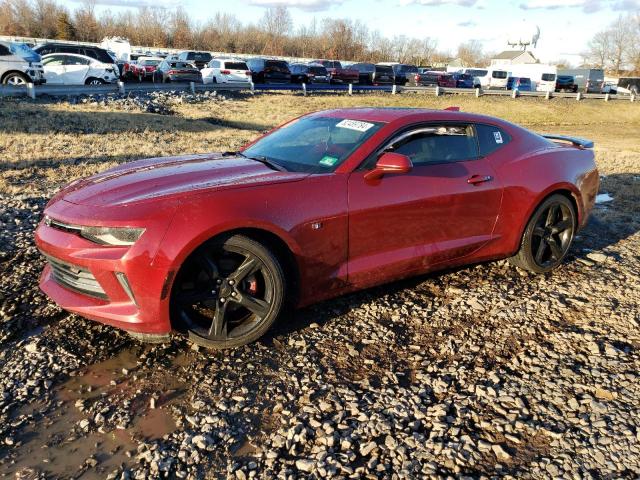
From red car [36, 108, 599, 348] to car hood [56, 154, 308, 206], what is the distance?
0.01m

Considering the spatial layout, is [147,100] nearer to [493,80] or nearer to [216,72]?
[216,72]

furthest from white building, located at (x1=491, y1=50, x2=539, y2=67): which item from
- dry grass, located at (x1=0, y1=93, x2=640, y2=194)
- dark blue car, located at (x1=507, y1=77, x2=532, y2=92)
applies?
dry grass, located at (x1=0, y1=93, x2=640, y2=194)

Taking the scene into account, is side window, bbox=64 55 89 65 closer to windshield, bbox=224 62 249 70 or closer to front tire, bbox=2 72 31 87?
front tire, bbox=2 72 31 87

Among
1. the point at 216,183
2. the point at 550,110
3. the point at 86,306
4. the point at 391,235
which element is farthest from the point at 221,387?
the point at 550,110

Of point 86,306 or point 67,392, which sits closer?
point 67,392

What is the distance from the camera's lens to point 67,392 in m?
2.86

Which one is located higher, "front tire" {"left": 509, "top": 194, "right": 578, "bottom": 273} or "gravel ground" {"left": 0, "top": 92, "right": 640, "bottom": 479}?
"front tire" {"left": 509, "top": 194, "right": 578, "bottom": 273}

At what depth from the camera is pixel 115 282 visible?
2988 mm

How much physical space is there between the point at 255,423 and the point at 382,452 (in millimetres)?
659

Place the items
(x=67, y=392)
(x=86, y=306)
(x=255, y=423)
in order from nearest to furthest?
(x=255, y=423)
(x=67, y=392)
(x=86, y=306)

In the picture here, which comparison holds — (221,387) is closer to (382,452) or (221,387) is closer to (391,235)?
(382,452)

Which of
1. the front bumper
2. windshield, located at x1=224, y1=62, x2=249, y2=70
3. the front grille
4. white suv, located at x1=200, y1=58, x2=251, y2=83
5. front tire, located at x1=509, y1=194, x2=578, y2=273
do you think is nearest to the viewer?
the front bumper

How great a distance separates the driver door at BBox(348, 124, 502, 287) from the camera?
3.61m

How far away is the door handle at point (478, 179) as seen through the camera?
4.09 m
